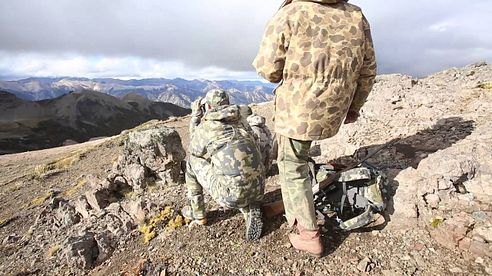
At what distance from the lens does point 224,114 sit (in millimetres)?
4781

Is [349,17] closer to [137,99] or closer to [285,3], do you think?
[285,3]

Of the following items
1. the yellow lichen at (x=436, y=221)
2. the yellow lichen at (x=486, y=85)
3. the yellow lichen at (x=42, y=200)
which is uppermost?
the yellow lichen at (x=486, y=85)

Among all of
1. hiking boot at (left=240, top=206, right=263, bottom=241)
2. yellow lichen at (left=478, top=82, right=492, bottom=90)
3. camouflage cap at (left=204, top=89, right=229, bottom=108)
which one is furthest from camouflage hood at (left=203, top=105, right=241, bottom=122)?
yellow lichen at (left=478, top=82, right=492, bottom=90)

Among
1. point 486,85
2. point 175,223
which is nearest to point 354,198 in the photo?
point 175,223

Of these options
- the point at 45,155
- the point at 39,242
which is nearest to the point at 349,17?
the point at 39,242

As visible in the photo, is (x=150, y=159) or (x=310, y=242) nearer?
(x=310, y=242)

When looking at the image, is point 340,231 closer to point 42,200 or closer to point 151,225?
point 151,225

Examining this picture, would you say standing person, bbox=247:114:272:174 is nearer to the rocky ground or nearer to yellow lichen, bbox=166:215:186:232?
the rocky ground

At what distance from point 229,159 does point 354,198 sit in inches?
76.2

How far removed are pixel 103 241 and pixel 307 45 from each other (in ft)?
15.8

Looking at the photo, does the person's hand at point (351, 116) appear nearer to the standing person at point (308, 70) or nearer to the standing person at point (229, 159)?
the standing person at point (308, 70)

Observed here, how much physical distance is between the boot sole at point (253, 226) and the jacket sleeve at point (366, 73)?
7.04 ft

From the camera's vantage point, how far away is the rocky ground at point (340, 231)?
14.0ft

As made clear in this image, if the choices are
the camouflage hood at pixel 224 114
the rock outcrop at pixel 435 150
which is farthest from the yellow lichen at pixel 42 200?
the rock outcrop at pixel 435 150
